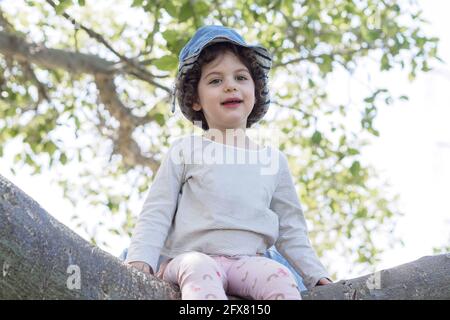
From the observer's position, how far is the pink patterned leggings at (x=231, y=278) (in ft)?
5.60

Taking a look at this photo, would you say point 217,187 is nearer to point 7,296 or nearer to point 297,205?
point 297,205

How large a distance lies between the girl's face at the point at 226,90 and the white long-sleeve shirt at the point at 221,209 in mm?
103

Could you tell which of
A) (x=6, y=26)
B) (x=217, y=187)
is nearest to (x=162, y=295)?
→ (x=217, y=187)

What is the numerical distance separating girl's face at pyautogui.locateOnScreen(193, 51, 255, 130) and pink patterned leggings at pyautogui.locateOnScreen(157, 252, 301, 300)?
58cm

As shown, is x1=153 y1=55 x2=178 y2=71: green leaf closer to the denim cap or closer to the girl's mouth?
the denim cap

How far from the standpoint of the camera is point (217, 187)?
2172 mm

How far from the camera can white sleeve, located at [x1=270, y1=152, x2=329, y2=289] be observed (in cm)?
225

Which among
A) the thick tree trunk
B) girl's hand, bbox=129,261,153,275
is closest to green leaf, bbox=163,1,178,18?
girl's hand, bbox=129,261,153,275

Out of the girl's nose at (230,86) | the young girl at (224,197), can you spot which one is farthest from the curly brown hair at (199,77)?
the girl's nose at (230,86)

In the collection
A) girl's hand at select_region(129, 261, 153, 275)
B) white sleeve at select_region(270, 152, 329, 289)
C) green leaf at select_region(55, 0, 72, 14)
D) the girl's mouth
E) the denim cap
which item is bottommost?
girl's hand at select_region(129, 261, 153, 275)

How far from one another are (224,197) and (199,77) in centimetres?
53

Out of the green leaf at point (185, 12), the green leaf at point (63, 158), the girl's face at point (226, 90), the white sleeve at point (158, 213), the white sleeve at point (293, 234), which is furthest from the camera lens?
the green leaf at point (63, 158)

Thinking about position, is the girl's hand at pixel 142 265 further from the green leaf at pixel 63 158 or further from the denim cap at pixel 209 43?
the green leaf at pixel 63 158
